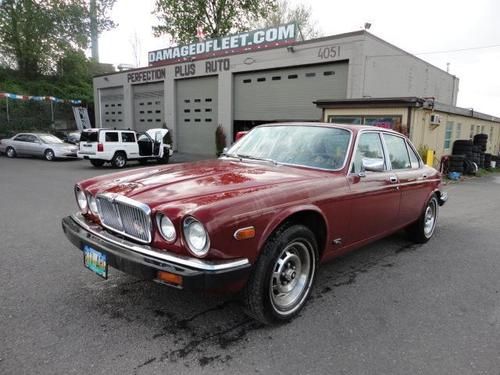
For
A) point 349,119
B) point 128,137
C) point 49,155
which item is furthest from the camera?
point 49,155

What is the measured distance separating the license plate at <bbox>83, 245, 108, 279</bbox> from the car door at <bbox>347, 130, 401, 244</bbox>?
2263mm

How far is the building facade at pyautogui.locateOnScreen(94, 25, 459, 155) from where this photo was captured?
15.0 m

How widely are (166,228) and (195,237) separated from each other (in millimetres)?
243

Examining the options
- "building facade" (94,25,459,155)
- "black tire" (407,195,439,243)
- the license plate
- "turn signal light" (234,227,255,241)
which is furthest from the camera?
"building facade" (94,25,459,155)

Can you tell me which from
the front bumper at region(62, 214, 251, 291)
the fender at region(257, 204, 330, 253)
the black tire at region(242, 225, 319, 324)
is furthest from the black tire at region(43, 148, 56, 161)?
the fender at region(257, 204, 330, 253)

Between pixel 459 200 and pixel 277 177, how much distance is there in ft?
26.2

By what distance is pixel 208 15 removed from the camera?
3256 cm

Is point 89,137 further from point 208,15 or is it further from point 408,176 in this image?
point 208,15

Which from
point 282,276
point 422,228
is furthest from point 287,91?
point 282,276

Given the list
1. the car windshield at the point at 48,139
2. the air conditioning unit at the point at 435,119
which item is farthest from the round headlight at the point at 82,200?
the car windshield at the point at 48,139

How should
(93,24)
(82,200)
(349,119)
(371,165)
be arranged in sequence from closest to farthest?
1. (82,200)
2. (371,165)
3. (349,119)
4. (93,24)

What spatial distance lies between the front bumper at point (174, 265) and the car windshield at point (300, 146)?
153 centimetres

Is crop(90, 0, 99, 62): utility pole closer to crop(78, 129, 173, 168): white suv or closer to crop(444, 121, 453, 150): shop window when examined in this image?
crop(78, 129, 173, 168): white suv

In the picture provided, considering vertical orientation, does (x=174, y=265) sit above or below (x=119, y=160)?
above
